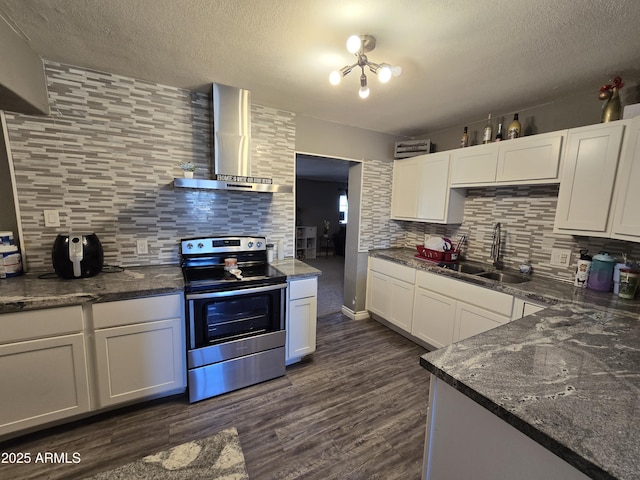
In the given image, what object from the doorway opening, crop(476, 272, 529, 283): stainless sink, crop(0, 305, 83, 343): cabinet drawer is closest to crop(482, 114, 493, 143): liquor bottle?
crop(476, 272, 529, 283): stainless sink

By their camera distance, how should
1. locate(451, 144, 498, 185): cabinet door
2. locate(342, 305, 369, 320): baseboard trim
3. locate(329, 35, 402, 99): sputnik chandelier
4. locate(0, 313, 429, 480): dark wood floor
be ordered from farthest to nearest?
locate(342, 305, 369, 320): baseboard trim, locate(451, 144, 498, 185): cabinet door, locate(0, 313, 429, 480): dark wood floor, locate(329, 35, 402, 99): sputnik chandelier

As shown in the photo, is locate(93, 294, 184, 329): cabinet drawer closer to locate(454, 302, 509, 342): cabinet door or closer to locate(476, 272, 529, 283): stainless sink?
locate(454, 302, 509, 342): cabinet door

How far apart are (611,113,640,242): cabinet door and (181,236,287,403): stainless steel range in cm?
224

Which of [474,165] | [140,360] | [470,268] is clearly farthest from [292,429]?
[474,165]

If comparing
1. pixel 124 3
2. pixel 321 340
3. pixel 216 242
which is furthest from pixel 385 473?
pixel 124 3

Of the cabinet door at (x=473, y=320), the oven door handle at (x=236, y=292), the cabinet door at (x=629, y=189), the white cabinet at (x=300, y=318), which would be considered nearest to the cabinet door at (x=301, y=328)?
the white cabinet at (x=300, y=318)

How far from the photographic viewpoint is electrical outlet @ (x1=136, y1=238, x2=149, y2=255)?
7.07 ft

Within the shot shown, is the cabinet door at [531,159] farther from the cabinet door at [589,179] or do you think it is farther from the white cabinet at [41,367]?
the white cabinet at [41,367]

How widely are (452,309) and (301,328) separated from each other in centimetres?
133

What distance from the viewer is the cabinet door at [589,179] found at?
169cm

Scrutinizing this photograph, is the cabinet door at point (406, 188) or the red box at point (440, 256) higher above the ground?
the cabinet door at point (406, 188)

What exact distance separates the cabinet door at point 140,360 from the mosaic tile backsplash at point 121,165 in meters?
0.70

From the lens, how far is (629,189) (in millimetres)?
1610

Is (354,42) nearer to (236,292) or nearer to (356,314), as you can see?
(236,292)
